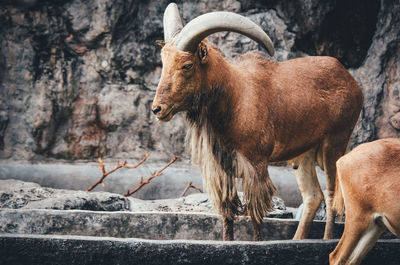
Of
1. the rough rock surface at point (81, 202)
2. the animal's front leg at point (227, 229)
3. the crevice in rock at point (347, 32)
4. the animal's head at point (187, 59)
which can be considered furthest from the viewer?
the crevice in rock at point (347, 32)

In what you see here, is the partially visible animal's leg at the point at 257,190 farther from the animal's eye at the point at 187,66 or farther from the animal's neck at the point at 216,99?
the animal's eye at the point at 187,66

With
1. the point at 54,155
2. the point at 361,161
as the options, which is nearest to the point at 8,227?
the point at 361,161

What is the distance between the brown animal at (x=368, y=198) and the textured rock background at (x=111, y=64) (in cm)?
473

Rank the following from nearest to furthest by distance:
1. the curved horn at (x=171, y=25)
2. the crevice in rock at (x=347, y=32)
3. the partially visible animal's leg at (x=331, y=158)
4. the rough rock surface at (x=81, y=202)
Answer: the curved horn at (x=171, y=25), the partially visible animal's leg at (x=331, y=158), the rough rock surface at (x=81, y=202), the crevice in rock at (x=347, y=32)

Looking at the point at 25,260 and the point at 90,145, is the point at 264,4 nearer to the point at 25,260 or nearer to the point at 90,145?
the point at 90,145

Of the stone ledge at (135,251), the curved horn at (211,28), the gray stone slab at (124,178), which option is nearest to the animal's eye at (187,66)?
the curved horn at (211,28)

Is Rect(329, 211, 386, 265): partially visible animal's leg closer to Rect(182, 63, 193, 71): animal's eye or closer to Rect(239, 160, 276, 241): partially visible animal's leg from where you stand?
Rect(239, 160, 276, 241): partially visible animal's leg

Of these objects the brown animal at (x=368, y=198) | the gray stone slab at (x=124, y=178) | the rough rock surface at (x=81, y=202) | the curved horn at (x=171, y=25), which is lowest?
the gray stone slab at (x=124, y=178)

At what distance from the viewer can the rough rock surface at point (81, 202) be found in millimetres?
5195

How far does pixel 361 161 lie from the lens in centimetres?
344

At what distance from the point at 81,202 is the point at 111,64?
3808mm

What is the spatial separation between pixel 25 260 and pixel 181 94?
5.20 ft

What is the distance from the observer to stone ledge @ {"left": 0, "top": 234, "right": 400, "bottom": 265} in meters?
3.29

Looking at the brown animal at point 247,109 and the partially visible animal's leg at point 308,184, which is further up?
the brown animal at point 247,109
